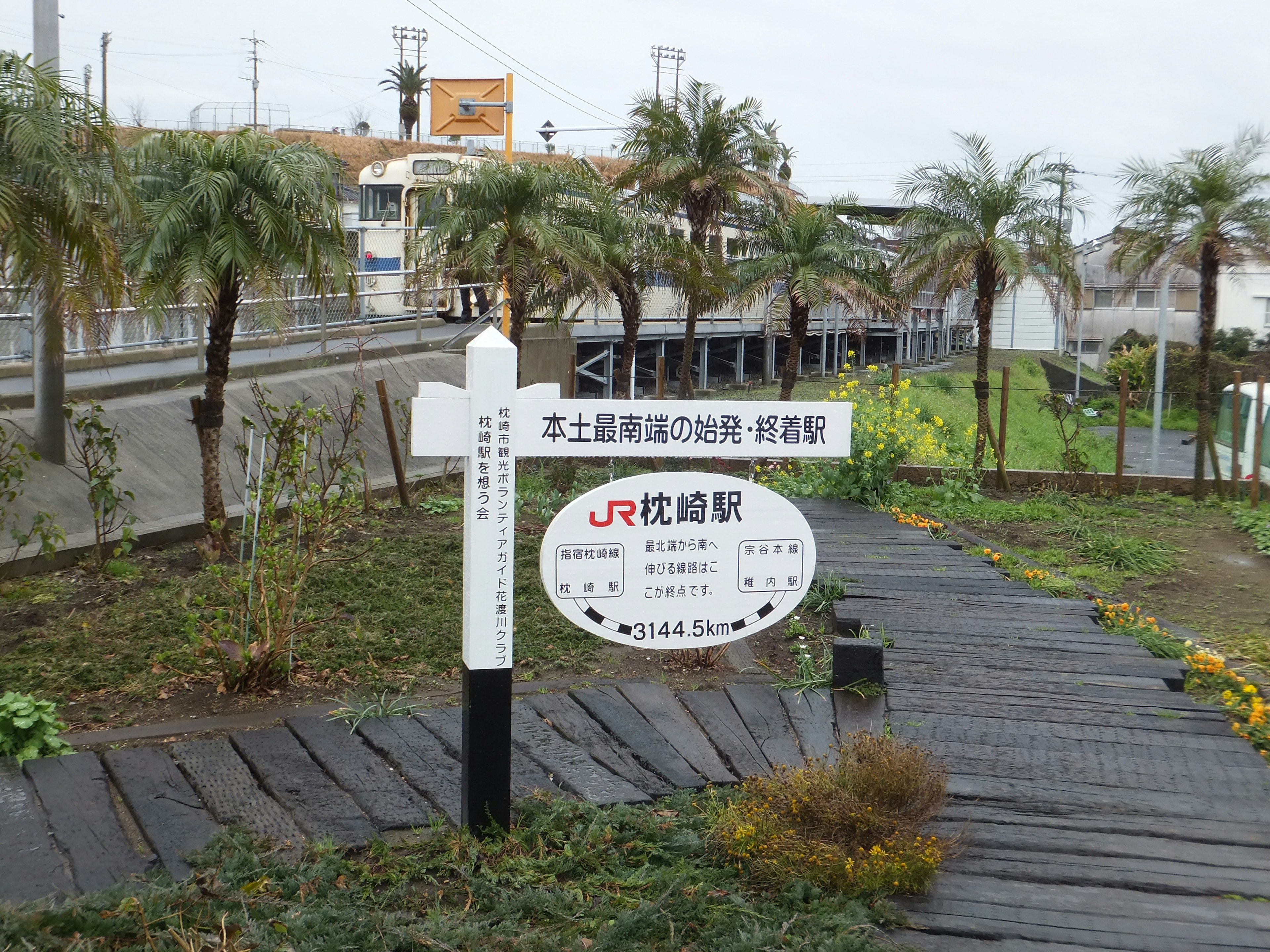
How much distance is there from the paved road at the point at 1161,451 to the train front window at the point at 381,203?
13709mm

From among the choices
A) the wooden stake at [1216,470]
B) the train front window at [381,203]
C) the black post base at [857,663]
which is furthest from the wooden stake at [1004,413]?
the train front window at [381,203]

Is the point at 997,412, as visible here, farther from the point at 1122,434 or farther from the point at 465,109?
the point at 465,109

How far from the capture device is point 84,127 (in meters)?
6.61

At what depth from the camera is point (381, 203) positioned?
21.8m

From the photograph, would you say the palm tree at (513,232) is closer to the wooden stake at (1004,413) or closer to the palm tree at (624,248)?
the palm tree at (624,248)

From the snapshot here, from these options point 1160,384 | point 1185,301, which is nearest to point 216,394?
point 1160,384

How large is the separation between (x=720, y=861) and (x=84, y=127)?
18.4 ft

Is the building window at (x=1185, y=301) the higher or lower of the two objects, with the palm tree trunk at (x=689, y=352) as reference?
higher

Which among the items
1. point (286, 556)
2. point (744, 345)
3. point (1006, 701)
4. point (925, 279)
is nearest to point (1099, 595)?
point (1006, 701)

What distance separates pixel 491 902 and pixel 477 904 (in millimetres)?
50

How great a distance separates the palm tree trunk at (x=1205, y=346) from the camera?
536 inches

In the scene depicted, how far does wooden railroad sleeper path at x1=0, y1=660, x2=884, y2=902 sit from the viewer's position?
4.00 metres

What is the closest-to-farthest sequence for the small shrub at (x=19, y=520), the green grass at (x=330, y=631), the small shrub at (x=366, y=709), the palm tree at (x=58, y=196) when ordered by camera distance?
the small shrub at (x=366, y=709)
the green grass at (x=330, y=631)
the palm tree at (x=58, y=196)
the small shrub at (x=19, y=520)

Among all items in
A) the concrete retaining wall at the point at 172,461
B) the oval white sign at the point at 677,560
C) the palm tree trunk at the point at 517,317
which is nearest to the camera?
the oval white sign at the point at 677,560
